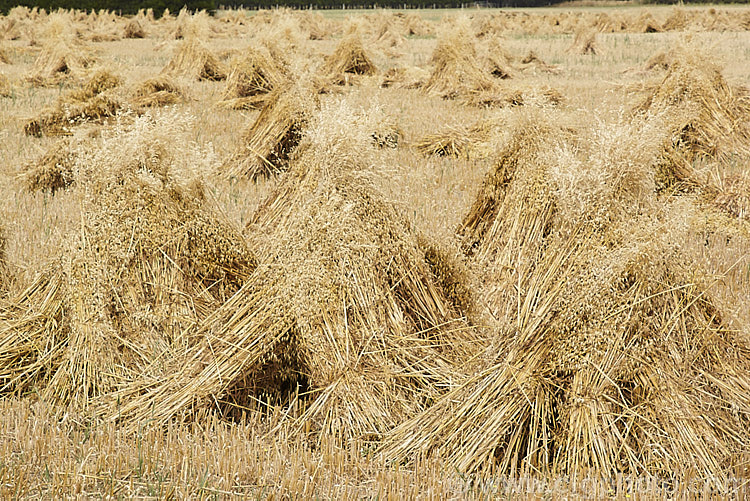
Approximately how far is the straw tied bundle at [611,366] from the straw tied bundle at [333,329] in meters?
0.31

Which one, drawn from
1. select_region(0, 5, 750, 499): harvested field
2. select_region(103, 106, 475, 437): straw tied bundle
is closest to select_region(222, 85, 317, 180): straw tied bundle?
select_region(0, 5, 750, 499): harvested field

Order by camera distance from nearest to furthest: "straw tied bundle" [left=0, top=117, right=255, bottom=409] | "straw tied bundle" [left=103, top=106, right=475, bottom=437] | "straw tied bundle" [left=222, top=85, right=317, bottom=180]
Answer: "straw tied bundle" [left=103, top=106, right=475, bottom=437]
"straw tied bundle" [left=0, top=117, right=255, bottom=409]
"straw tied bundle" [left=222, top=85, right=317, bottom=180]

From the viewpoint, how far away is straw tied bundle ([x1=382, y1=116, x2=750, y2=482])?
126 inches

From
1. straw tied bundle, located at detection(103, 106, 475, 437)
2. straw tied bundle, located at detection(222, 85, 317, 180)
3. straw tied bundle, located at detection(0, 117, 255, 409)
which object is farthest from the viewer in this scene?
straw tied bundle, located at detection(222, 85, 317, 180)

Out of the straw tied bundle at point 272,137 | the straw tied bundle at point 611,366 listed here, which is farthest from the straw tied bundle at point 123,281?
the straw tied bundle at point 272,137

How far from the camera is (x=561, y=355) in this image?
3.30m

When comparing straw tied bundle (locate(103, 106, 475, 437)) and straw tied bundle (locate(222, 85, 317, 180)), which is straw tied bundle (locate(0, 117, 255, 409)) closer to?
straw tied bundle (locate(103, 106, 475, 437))

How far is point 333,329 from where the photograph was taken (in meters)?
3.72

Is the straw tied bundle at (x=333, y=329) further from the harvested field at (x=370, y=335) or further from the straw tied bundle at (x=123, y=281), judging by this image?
the straw tied bundle at (x=123, y=281)

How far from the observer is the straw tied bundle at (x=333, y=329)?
361cm

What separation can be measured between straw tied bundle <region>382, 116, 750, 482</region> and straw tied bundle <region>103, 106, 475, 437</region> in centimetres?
31

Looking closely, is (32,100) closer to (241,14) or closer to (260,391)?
(260,391)

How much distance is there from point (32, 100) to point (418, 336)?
10.6 meters

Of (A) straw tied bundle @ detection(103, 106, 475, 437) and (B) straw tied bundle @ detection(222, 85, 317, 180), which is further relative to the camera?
(B) straw tied bundle @ detection(222, 85, 317, 180)
